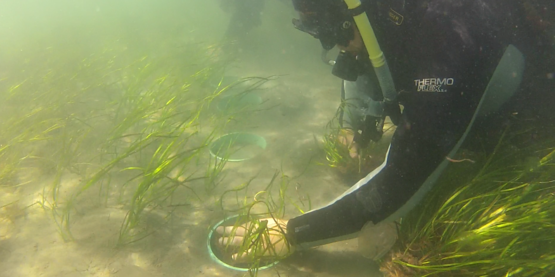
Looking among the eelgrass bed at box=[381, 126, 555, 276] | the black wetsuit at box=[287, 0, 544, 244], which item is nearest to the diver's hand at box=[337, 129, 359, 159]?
the eelgrass bed at box=[381, 126, 555, 276]

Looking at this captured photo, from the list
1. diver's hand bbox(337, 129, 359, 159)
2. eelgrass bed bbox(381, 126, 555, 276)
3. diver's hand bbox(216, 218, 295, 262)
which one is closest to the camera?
eelgrass bed bbox(381, 126, 555, 276)

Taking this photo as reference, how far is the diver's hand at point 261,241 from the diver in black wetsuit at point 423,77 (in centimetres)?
20

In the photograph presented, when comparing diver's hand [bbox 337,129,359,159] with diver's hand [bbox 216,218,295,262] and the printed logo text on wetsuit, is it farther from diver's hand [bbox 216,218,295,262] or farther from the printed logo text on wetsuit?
the printed logo text on wetsuit

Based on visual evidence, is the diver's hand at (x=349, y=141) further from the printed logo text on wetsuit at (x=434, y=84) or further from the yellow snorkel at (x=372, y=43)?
the printed logo text on wetsuit at (x=434, y=84)

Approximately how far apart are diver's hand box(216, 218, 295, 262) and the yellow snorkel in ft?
4.49

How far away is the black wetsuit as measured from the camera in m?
1.61

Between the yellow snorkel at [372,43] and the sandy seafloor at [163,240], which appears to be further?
the sandy seafloor at [163,240]

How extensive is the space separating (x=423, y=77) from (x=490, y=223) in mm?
1157

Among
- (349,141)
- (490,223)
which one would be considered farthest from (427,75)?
(349,141)

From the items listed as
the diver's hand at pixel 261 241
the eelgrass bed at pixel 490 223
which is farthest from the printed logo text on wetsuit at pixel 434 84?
the diver's hand at pixel 261 241

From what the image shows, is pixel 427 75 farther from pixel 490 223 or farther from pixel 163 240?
pixel 163 240

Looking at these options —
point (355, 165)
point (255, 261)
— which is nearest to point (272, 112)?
point (355, 165)

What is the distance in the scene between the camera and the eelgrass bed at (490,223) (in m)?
1.82

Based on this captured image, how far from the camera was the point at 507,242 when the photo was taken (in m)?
1.88
